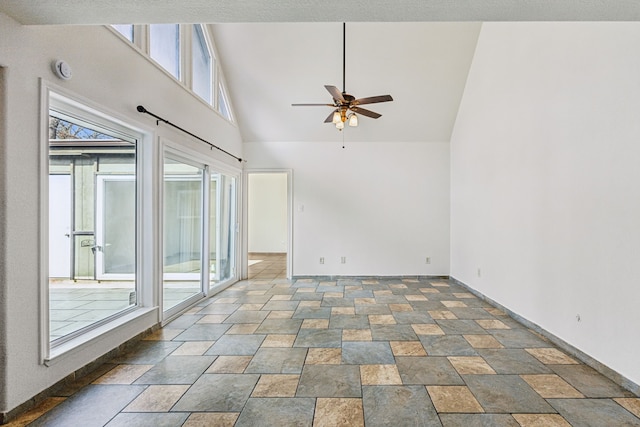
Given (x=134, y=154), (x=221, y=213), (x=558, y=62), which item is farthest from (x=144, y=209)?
(x=558, y=62)

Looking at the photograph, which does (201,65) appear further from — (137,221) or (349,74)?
(137,221)

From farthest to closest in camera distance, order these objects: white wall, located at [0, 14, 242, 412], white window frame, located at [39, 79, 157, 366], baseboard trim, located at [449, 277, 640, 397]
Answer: baseboard trim, located at [449, 277, 640, 397]
white window frame, located at [39, 79, 157, 366]
white wall, located at [0, 14, 242, 412]

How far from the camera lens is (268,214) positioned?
33.1ft

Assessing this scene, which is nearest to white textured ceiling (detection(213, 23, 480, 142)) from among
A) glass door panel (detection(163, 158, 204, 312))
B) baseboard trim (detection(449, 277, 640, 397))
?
glass door panel (detection(163, 158, 204, 312))

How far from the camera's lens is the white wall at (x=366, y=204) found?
613 cm

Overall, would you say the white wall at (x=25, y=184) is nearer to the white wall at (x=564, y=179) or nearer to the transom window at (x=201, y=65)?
the transom window at (x=201, y=65)

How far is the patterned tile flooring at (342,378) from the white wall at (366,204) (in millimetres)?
2230

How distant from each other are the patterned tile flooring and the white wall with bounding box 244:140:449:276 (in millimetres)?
2230

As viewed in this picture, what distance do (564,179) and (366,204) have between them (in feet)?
11.5

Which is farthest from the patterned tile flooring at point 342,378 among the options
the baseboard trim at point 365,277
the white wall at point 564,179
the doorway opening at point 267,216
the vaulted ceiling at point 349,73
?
the doorway opening at point 267,216

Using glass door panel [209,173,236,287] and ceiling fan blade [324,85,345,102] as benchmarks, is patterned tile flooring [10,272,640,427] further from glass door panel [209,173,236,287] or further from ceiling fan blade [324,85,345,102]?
ceiling fan blade [324,85,345,102]

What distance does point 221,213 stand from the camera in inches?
208

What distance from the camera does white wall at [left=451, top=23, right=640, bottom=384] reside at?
7.57 feet

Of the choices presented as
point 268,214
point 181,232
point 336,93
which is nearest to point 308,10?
point 336,93
